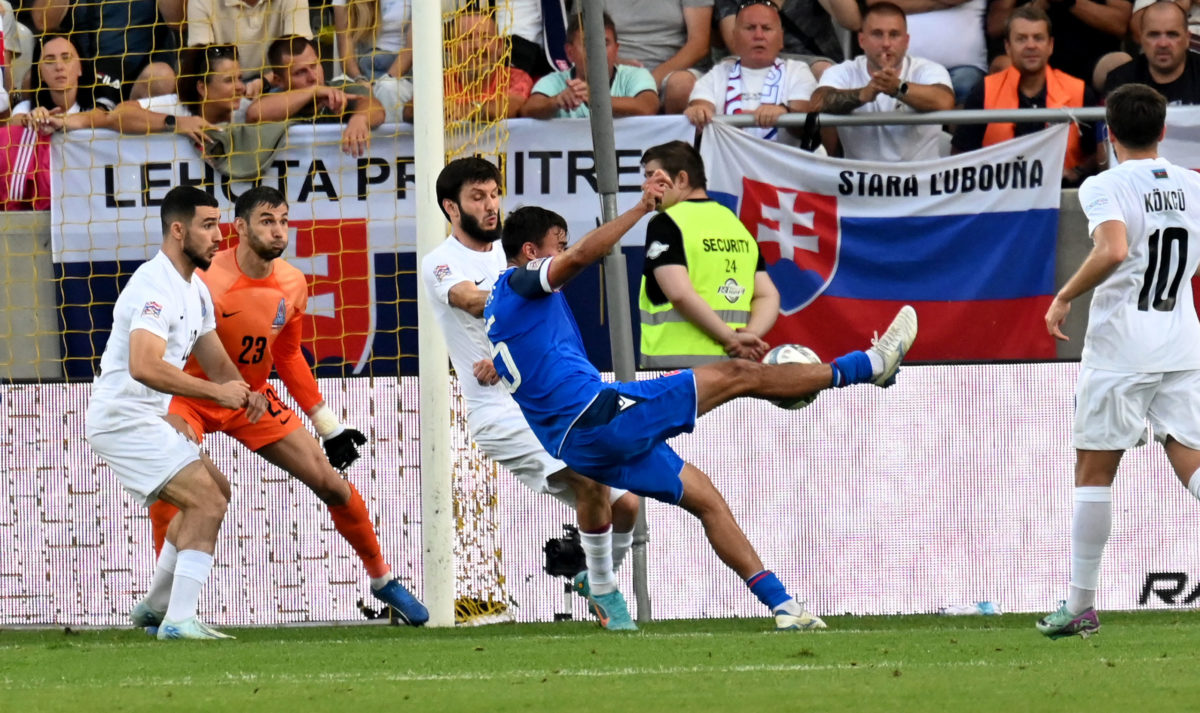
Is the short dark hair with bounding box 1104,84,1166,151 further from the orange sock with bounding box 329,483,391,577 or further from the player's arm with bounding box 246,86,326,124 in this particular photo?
the player's arm with bounding box 246,86,326,124

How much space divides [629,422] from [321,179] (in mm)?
4590

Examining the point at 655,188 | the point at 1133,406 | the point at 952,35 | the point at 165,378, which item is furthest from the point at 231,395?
the point at 952,35

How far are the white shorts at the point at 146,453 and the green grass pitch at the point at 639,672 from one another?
75cm

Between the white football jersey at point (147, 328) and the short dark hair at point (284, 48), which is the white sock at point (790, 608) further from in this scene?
the short dark hair at point (284, 48)

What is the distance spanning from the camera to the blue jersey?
6883 mm

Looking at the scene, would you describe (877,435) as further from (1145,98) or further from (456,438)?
(1145,98)

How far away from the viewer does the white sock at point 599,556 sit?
756 centimetres

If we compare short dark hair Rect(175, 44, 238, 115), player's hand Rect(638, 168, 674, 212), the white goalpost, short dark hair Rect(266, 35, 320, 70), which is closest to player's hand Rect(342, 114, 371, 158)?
short dark hair Rect(266, 35, 320, 70)

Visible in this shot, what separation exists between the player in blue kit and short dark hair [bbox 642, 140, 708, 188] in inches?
43.8

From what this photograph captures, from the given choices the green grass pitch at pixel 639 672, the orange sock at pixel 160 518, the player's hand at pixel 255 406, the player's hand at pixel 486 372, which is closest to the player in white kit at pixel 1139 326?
the green grass pitch at pixel 639 672

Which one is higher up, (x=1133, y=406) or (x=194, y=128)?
(x=194, y=128)

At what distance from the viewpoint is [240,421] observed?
8.47 meters

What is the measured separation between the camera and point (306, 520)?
9453mm

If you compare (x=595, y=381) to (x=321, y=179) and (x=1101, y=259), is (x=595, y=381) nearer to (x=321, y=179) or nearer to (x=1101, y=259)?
(x=1101, y=259)
